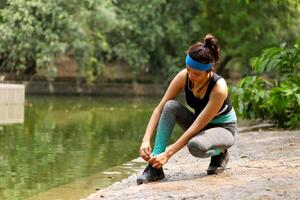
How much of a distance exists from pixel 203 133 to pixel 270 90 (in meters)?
5.48

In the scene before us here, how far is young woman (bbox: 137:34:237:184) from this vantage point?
5832mm

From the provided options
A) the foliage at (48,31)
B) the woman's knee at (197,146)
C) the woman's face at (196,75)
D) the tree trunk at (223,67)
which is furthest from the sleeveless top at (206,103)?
the tree trunk at (223,67)

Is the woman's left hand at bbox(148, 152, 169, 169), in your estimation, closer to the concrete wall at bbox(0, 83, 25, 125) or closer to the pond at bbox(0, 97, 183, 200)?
the pond at bbox(0, 97, 183, 200)

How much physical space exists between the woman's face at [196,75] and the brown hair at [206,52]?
10 centimetres

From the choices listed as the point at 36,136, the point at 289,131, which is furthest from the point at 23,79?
the point at 289,131

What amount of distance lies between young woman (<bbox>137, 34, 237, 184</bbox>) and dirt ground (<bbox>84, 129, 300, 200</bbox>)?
21 centimetres

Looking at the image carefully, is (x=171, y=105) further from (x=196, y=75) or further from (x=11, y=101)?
(x=11, y=101)

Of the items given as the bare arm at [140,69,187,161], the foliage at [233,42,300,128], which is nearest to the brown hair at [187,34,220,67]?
the bare arm at [140,69,187,161]

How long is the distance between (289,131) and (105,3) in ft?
66.6

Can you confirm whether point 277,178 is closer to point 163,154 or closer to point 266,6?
point 163,154

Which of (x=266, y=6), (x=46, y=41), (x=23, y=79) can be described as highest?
(x=266, y=6)

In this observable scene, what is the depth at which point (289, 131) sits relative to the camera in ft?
34.9

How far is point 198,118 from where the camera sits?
5969mm

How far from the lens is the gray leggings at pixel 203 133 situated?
5762 mm
